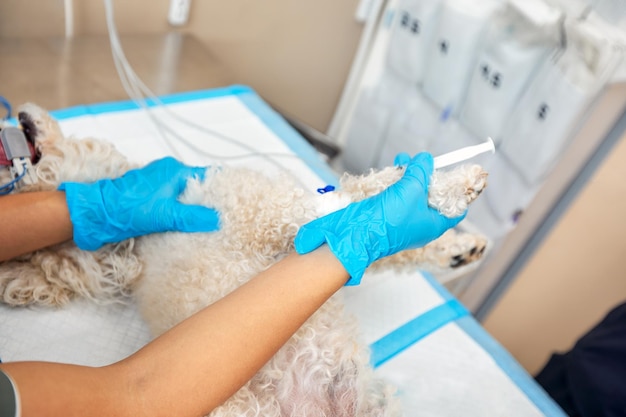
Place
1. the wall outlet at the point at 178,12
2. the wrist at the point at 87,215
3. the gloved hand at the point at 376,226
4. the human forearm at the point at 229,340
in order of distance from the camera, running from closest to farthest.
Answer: the human forearm at the point at 229,340 → the gloved hand at the point at 376,226 → the wrist at the point at 87,215 → the wall outlet at the point at 178,12

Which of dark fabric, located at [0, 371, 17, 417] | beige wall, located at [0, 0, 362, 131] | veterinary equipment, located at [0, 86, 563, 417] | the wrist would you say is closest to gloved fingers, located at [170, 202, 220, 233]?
the wrist

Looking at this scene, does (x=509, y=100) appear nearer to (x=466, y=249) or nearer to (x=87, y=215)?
(x=466, y=249)

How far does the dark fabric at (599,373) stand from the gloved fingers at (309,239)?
759 mm

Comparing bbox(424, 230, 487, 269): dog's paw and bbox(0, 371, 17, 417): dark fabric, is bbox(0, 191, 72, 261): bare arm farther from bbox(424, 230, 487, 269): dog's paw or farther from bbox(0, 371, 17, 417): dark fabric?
bbox(424, 230, 487, 269): dog's paw

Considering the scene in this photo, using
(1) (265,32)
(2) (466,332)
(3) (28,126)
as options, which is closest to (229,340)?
(3) (28,126)

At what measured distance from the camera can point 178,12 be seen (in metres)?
1.51

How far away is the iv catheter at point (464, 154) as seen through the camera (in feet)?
2.64

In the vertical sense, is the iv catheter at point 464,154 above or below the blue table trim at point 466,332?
above

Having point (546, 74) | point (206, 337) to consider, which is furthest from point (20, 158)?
point (546, 74)

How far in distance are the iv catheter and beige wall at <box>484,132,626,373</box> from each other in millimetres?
729

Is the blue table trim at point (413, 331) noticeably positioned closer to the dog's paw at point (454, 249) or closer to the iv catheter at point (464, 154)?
the dog's paw at point (454, 249)

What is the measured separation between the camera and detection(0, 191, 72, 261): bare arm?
80cm

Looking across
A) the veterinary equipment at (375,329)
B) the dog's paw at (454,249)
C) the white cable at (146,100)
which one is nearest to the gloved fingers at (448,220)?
the dog's paw at (454,249)

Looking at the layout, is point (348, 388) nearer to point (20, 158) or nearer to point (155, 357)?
point (155, 357)
